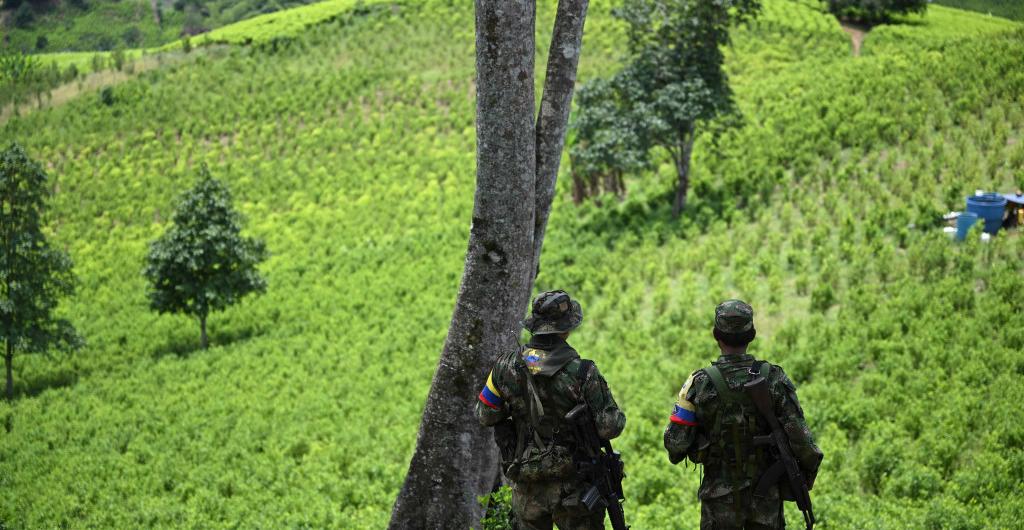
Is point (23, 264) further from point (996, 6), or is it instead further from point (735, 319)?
point (996, 6)

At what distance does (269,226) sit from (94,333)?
1037cm

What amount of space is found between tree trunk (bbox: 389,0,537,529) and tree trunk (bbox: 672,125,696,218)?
50.3 ft

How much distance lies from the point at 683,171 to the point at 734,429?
17.2 meters

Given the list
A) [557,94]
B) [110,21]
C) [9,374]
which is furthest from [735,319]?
[110,21]

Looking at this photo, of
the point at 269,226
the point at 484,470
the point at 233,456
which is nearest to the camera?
the point at 484,470

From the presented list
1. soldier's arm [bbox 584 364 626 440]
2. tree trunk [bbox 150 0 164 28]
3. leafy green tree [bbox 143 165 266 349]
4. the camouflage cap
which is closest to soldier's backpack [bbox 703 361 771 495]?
the camouflage cap

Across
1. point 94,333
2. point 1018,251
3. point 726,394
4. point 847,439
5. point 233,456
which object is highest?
point 726,394

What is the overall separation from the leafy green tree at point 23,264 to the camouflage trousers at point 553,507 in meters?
18.7

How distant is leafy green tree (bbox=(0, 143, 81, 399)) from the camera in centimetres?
1969

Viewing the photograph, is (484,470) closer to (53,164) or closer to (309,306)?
(309,306)

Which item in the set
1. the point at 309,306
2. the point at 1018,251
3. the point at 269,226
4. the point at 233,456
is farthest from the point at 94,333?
the point at 1018,251

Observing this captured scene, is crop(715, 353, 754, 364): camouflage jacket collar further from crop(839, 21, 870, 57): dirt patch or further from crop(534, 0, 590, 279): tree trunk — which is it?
crop(839, 21, 870, 57): dirt patch

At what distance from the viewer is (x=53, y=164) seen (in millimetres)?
42438

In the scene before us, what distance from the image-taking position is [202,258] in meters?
23.2
